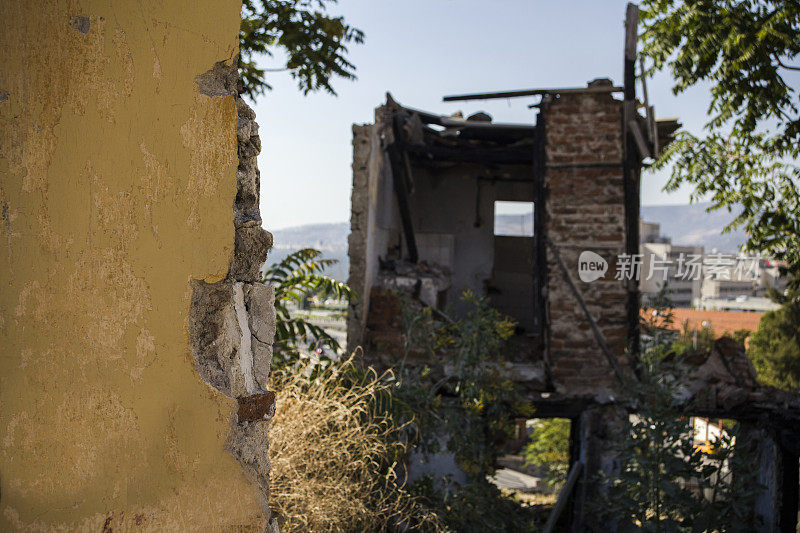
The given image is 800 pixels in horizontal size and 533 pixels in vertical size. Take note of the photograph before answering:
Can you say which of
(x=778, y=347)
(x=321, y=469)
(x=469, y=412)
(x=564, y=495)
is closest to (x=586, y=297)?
(x=469, y=412)

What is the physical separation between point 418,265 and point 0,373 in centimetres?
675

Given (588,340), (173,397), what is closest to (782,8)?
(588,340)

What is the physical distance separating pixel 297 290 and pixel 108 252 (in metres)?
3.64

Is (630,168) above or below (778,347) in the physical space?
above

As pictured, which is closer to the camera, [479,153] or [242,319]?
[242,319]

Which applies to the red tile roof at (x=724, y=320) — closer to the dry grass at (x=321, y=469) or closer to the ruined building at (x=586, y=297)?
the ruined building at (x=586, y=297)

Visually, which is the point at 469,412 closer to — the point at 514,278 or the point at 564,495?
the point at 564,495

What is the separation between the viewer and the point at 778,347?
18.0 m

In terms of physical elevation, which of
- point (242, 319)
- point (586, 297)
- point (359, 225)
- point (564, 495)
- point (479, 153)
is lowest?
point (564, 495)

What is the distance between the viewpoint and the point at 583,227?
5.71 meters

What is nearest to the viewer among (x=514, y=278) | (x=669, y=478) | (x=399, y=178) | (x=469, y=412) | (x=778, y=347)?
(x=669, y=478)

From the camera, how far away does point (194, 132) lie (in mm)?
1604

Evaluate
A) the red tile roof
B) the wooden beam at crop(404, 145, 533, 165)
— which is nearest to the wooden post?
the wooden beam at crop(404, 145, 533, 165)

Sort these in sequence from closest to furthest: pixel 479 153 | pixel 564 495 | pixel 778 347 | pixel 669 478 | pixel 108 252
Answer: pixel 108 252, pixel 669 478, pixel 564 495, pixel 479 153, pixel 778 347
